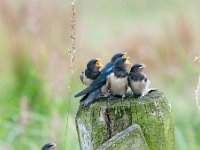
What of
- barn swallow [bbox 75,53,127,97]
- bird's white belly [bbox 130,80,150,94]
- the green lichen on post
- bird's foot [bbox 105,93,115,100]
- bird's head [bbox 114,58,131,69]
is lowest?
the green lichen on post

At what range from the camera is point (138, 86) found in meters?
3.08

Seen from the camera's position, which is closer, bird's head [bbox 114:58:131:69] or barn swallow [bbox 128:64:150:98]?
barn swallow [bbox 128:64:150:98]

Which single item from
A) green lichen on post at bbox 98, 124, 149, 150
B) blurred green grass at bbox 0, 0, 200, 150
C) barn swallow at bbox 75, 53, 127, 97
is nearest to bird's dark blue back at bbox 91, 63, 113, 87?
barn swallow at bbox 75, 53, 127, 97

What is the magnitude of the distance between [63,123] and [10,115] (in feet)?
1.39

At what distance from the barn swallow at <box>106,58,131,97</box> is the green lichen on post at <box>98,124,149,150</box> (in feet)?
0.99

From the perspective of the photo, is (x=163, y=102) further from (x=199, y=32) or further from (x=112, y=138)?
(x=199, y=32)

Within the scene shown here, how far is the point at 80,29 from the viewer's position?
9.12 m

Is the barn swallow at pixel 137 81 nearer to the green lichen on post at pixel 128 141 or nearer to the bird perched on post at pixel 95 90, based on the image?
the bird perched on post at pixel 95 90

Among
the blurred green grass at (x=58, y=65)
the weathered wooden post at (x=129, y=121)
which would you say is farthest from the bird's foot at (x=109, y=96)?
the blurred green grass at (x=58, y=65)

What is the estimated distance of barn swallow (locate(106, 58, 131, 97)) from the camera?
10.3 ft

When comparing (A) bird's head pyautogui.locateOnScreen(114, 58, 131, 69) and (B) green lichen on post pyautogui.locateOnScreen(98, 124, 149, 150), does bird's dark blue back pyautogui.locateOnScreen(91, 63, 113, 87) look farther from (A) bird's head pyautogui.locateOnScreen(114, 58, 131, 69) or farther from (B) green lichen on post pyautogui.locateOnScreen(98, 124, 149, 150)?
(B) green lichen on post pyautogui.locateOnScreen(98, 124, 149, 150)

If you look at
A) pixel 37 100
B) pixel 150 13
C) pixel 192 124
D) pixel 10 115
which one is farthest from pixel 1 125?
pixel 150 13

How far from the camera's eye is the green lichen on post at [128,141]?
2.81 meters

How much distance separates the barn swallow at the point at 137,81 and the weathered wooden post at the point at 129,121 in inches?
3.3
